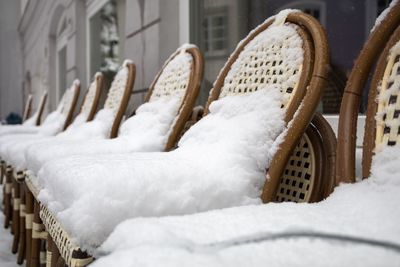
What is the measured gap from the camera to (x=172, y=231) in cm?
54

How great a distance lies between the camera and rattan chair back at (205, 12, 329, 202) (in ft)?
2.88

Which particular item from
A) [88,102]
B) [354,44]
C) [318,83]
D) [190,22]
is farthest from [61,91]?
[318,83]

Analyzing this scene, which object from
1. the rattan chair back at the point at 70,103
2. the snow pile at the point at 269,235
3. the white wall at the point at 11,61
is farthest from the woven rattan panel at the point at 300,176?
the white wall at the point at 11,61

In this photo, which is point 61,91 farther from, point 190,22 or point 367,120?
point 367,120

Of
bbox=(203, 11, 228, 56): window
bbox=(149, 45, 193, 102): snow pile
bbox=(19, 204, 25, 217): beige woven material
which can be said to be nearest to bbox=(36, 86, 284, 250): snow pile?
bbox=(149, 45, 193, 102): snow pile

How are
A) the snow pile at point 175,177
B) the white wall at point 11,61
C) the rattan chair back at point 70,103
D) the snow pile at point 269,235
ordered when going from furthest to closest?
the white wall at point 11,61, the rattan chair back at point 70,103, the snow pile at point 175,177, the snow pile at point 269,235

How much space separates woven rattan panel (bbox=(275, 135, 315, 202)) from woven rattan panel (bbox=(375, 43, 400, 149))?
249mm

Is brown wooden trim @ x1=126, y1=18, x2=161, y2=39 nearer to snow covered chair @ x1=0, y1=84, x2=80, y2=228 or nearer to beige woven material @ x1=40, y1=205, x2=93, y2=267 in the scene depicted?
snow covered chair @ x1=0, y1=84, x2=80, y2=228

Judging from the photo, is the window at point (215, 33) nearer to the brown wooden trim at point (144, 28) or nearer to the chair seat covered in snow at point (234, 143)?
the brown wooden trim at point (144, 28)

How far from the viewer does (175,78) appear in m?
1.75

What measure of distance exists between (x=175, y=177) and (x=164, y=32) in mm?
2089

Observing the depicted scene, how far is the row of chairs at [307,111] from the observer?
31.0 inches

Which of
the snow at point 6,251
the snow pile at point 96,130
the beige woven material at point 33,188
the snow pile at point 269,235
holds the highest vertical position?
the snow pile at point 269,235

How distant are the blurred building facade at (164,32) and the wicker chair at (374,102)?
66cm
